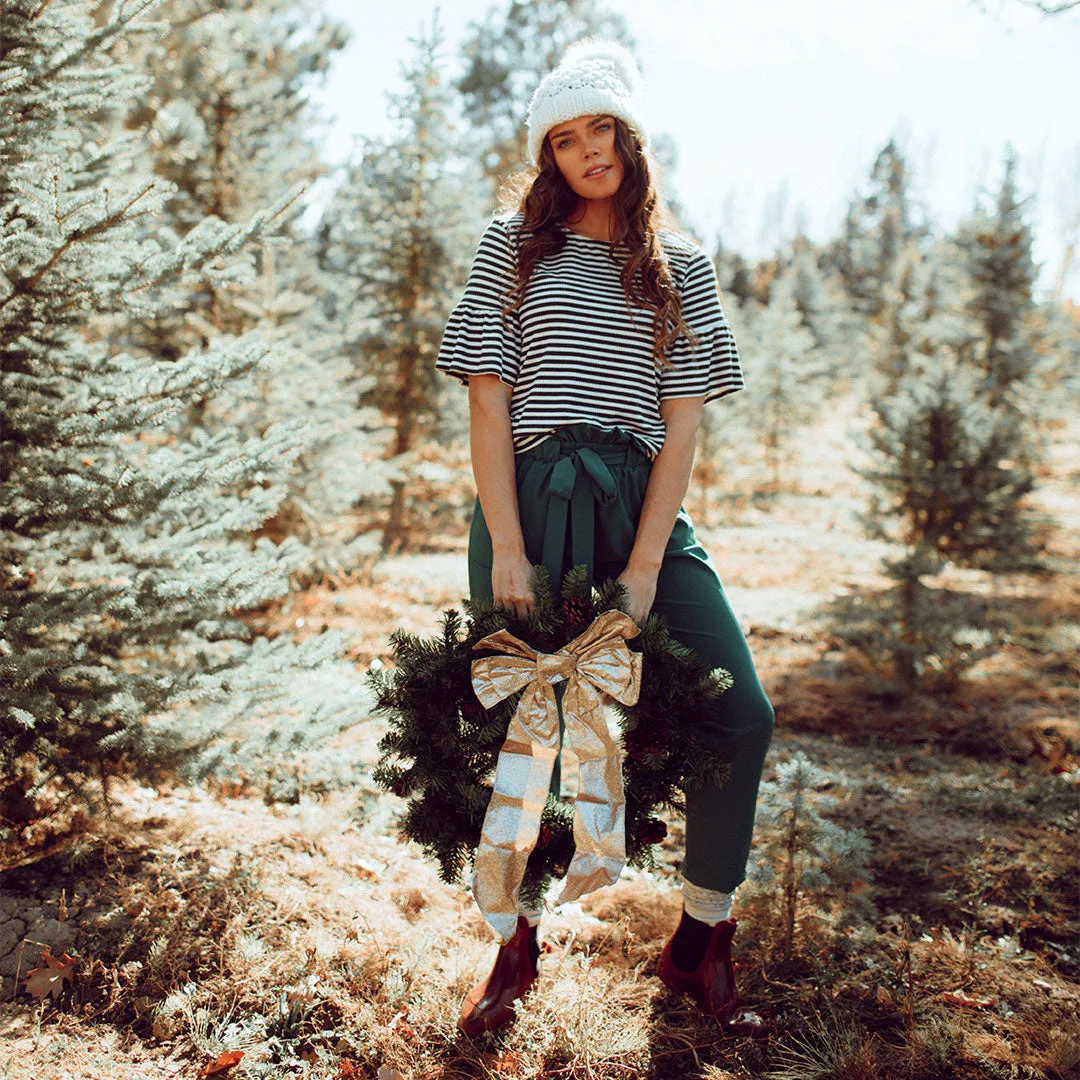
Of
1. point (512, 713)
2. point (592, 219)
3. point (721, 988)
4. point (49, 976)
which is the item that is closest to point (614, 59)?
point (592, 219)

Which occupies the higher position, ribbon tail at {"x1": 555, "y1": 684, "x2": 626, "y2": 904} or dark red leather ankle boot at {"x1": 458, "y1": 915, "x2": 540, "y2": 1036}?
ribbon tail at {"x1": 555, "y1": 684, "x2": 626, "y2": 904}

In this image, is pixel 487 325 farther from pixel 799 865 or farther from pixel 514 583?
pixel 799 865

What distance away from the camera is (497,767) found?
6.52ft

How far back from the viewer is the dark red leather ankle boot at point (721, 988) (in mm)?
2100

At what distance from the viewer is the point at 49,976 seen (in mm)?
2154

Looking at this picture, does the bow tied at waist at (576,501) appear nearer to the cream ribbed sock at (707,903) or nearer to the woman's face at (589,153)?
the woman's face at (589,153)

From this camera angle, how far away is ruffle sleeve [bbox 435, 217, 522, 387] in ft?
6.52

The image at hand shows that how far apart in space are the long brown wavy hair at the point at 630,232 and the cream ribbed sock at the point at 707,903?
1.41 meters

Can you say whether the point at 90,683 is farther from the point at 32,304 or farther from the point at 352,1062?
the point at 352,1062

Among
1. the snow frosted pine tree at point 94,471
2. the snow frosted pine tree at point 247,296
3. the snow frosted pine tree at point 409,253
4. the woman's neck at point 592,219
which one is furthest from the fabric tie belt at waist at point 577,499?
the snow frosted pine tree at point 409,253

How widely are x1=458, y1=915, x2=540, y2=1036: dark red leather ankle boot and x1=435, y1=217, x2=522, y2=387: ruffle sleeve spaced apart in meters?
1.45

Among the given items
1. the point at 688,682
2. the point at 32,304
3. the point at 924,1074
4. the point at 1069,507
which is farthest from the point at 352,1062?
the point at 1069,507

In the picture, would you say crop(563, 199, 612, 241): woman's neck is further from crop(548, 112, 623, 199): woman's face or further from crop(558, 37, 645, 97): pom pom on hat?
crop(558, 37, 645, 97): pom pom on hat

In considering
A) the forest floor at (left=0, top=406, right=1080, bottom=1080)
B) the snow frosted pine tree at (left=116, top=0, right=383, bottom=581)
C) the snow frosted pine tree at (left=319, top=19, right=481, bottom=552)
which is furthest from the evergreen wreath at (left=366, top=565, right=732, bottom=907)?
the snow frosted pine tree at (left=319, top=19, right=481, bottom=552)
